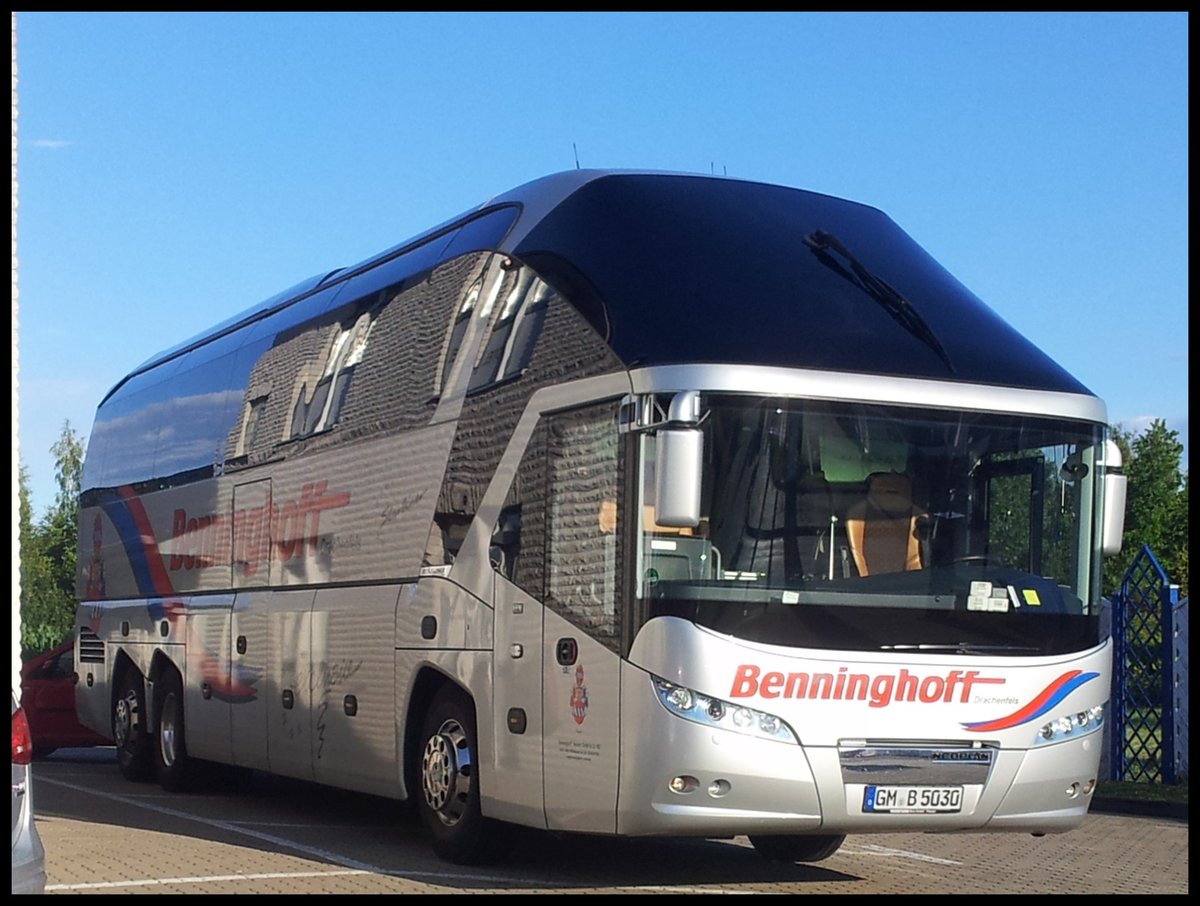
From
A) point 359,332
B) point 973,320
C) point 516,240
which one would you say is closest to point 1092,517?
point 973,320

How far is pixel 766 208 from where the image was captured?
37.6 ft

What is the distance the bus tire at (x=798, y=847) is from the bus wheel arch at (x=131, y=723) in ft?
26.6

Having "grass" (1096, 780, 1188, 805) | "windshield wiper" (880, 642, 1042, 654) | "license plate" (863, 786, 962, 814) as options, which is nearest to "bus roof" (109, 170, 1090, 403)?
"windshield wiper" (880, 642, 1042, 654)

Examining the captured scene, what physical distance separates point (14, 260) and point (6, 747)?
106 inches

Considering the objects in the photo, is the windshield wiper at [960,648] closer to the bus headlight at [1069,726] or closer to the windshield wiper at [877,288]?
the bus headlight at [1069,726]

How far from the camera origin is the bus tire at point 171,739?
17391mm

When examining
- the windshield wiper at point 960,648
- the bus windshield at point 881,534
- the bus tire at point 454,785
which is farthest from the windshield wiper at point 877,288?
the bus tire at point 454,785

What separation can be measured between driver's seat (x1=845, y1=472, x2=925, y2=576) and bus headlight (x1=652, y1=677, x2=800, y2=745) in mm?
980

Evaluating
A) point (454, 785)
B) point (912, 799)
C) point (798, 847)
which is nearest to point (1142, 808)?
point (798, 847)

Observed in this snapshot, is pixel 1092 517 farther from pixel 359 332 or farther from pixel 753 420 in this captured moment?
pixel 359 332

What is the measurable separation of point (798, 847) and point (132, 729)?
8994mm

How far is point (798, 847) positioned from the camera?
12.2 m

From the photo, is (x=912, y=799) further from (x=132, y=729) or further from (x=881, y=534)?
(x=132, y=729)

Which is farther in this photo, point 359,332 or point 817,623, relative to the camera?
point 359,332
